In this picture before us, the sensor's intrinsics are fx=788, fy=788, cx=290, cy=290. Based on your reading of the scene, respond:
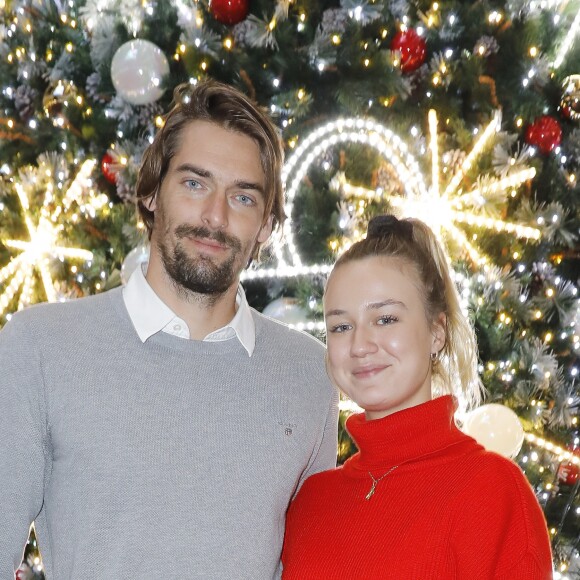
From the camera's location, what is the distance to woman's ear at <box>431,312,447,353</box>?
5.34ft

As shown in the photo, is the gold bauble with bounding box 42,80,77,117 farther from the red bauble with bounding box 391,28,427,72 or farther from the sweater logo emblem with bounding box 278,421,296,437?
the sweater logo emblem with bounding box 278,421,296,437

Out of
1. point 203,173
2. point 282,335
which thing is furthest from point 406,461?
point 203,173

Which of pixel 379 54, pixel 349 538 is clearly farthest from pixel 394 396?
pixel 379 54

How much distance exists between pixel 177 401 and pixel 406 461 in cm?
46

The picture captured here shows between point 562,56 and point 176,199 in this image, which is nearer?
point 176,199

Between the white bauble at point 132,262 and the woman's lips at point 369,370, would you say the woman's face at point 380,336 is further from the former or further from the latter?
the white bauble at point 132,262

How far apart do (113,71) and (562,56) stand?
1.65 metres

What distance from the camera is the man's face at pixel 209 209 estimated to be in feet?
5.46

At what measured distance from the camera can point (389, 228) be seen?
66.4 inches

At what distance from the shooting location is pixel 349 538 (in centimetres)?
150

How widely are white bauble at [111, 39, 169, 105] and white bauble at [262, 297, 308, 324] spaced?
0.79 meters

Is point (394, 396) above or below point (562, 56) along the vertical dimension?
below

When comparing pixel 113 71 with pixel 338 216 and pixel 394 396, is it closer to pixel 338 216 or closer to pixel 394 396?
pixel 338 216

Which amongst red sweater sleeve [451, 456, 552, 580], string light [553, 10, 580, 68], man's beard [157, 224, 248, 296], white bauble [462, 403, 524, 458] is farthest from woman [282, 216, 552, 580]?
string light [553, 10, 580, 68]
